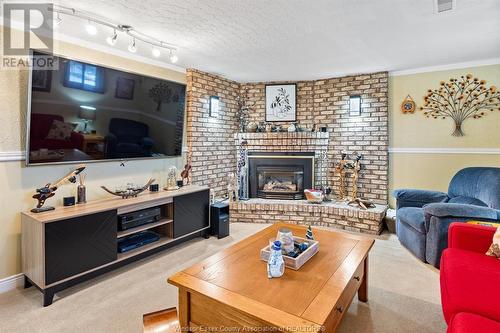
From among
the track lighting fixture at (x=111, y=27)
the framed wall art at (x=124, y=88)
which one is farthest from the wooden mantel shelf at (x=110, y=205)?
the track lighting fixture at (x=111, y=27)

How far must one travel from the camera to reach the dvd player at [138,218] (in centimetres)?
275

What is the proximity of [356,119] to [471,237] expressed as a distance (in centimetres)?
271

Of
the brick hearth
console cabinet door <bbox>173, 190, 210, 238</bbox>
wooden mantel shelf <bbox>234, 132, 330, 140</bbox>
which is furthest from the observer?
wooden mantel shelf <bbox>234, 132, 330, 140</bbox>

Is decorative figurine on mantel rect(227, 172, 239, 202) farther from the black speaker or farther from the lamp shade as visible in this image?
the lamp shade

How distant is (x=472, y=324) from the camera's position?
1191mm

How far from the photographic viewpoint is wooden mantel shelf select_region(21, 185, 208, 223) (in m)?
2.24

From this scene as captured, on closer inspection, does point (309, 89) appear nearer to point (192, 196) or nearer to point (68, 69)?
point (192, 196)

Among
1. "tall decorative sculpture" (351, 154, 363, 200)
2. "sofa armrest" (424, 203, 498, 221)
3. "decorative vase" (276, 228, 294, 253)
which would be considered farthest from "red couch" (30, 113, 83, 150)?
"tall decorative sculpture" (351, 154, 363, 200)

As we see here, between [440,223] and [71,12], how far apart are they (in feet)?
12.2

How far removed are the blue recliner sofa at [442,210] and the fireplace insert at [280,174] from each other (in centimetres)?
145

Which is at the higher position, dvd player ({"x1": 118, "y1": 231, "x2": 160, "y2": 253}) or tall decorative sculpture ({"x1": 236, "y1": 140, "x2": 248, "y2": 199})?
tall decorative sculpture ({"x1": 236, "y1": 140, "x2": 248, "y2": 199})

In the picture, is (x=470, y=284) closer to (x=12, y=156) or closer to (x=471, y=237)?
(x=471, y=237)

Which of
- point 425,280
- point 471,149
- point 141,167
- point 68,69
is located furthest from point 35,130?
point 471,149

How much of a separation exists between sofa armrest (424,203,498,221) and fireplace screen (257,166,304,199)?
2.15m
